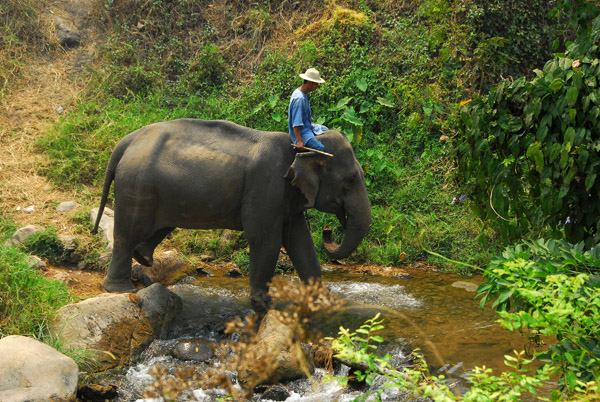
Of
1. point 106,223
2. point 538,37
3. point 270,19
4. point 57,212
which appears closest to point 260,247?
point 106,223

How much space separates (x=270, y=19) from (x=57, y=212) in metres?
6.54

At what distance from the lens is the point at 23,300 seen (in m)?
5.75

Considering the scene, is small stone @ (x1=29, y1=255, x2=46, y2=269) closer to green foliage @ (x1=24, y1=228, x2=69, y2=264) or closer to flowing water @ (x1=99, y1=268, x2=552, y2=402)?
green foliage @ (x1=24, y1=228, x2=69, y2=264)

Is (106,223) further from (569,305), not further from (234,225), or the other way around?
(569,305)

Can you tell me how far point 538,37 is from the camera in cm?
1157

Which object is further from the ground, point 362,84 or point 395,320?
point 362,84

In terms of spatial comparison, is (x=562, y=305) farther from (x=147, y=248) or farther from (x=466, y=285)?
(x=147, y=248)

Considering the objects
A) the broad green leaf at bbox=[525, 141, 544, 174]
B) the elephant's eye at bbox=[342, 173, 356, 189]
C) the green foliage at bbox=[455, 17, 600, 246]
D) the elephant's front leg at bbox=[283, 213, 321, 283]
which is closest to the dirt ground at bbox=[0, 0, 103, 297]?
the elephant's front leg at bbox=[283, 213, 321, 283]

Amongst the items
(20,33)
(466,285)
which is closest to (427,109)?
(466,285)

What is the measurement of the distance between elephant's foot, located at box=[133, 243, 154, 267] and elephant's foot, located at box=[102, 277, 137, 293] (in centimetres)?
36

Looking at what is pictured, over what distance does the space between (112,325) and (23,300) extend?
775mm

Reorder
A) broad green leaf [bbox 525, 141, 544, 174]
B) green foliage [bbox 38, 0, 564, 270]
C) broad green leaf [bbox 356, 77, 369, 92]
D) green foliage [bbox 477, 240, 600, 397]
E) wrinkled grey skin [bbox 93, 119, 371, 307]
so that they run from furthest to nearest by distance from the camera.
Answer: broad green leaf [bbox 356, 77, 369, 92] < green foliage [bbox 38, 0, 564, 270] < wrinkled grey skin [bbox 93, 119, 371, 307] < broad green leaf [bbox 525, 141, 544, 174] < green foliage [bbox 477, 240, 600, 397]

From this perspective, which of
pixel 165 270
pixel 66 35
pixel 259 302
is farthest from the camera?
pixel 66 35

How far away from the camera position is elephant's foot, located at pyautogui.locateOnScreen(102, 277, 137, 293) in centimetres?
734
